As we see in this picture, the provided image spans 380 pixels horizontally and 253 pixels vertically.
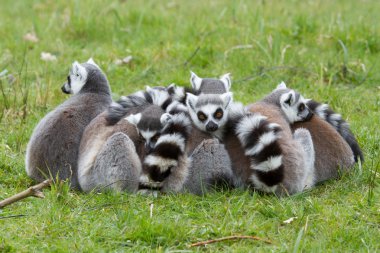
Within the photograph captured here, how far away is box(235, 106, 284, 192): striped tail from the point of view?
457 cm

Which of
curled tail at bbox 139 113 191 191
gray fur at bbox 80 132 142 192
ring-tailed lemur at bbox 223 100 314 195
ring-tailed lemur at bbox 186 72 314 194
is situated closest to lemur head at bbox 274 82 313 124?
ring-tailed lemur at bbox 186 72 314 194

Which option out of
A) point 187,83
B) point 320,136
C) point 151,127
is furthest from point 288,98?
point 187,83

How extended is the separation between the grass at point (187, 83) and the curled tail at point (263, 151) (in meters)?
0.13

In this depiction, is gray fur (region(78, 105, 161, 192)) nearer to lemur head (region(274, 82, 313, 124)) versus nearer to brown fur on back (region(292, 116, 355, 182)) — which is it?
lemur head (region(274, 82, 313, 124))

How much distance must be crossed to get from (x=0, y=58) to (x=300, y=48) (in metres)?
3.56

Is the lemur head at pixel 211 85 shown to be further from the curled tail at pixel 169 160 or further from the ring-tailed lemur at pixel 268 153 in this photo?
the curled tail at pixel 169 160

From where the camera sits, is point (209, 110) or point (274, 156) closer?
point (274, 156)

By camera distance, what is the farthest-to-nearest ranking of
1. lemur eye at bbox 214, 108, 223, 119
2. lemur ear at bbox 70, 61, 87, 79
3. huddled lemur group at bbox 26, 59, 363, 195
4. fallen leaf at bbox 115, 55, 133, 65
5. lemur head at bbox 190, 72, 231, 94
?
1. fallen leaf at bbox 115, 55, 133, 65
2. lemur head at bbox 190, 72, 231, 94
3. lemur ear at bbox 70, 61, 87, 79
4. lemur eye at bbox 214, 108, 223, 119
5. huddled lemur group at bbox 26, 59, 363, 195

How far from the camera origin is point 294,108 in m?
5.34

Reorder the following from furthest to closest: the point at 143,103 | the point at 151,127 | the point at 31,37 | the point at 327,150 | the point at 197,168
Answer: the point at 31,37 < the point at 143,103 < the point at 327,150 < the point at 197,168 < the point at 151,127

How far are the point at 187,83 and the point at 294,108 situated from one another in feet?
6.36

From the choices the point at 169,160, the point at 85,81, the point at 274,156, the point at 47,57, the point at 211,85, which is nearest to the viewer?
the point at 274,156

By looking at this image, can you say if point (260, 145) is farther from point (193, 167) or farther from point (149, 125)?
point (149, 125)

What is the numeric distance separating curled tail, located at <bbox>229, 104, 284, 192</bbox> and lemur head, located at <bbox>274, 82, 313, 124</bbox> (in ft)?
1.87
